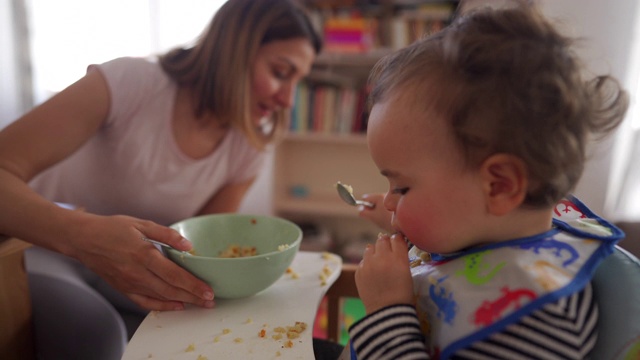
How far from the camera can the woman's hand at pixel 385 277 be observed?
654 mm

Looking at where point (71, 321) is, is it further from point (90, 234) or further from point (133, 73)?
point (133, 73)

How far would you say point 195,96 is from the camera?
→ 137 centimetres

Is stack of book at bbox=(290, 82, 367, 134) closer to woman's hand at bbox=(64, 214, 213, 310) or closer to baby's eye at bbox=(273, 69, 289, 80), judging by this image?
baby's eye at bbox=(273, 69, 289, 80)

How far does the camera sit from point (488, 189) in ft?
1.98

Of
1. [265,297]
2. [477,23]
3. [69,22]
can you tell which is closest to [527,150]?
[477,23]

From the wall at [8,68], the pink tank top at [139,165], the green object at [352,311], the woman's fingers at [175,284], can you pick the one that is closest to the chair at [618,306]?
the woman's fingers at [175,284]

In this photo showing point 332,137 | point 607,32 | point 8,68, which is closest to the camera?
point 607,32

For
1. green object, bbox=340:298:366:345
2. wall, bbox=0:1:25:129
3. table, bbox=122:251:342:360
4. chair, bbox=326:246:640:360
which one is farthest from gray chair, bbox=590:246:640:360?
wall, bbox=0:1:25:129

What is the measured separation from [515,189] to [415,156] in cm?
13

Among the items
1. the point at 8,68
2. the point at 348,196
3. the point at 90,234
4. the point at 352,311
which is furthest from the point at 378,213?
the point at 8,68

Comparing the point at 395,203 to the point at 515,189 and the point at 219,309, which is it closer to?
the point at 515,189

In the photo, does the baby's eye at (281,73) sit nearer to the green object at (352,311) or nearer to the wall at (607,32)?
the wall at (607,32)

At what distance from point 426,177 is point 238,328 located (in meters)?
0.39

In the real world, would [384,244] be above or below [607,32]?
below
